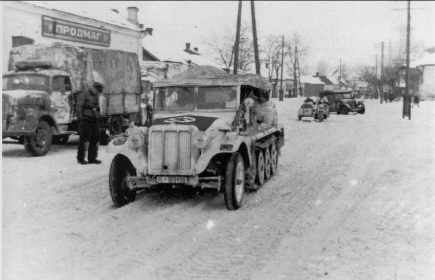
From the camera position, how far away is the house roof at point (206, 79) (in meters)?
7.99

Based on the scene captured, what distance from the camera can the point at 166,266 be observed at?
469 cm

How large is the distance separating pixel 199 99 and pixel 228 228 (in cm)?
263

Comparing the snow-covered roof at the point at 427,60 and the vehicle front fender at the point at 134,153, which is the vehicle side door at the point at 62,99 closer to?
the vehicle front fender at the point at 134,153

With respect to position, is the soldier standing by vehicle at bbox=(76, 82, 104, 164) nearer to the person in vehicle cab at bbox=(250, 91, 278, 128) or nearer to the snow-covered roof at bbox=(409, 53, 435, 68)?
the person in vehicle cab at bbox=(250, 91, 278, 128)

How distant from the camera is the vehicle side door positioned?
12086mm

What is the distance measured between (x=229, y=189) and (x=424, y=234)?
7.62 ft

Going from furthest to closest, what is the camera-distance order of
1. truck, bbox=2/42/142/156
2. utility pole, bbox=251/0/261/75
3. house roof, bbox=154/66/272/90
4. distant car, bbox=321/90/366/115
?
1. distant car, bbox=321/90/366/115
2. truck, bbox=2/42/142/156
3. house roof, bbox=154/66/272/90
4. utility pole, bbox=251/0/261/75

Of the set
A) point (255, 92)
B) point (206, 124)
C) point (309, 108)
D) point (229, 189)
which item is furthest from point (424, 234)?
point (309, 108)

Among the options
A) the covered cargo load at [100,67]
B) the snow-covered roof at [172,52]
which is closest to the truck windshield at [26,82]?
the covered cargo load at [100,67]

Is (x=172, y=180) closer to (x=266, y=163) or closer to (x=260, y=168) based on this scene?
(x=260, y=168)

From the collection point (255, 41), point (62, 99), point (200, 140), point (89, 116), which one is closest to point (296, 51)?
point (255, 41)

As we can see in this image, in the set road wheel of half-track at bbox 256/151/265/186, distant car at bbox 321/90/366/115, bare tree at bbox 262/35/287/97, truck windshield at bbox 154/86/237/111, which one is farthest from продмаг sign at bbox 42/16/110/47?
distant car at bbox 321/90/366/115

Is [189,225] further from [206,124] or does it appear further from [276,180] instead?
[276,180]

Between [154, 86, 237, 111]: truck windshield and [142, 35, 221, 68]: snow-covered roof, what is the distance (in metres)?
0.60
